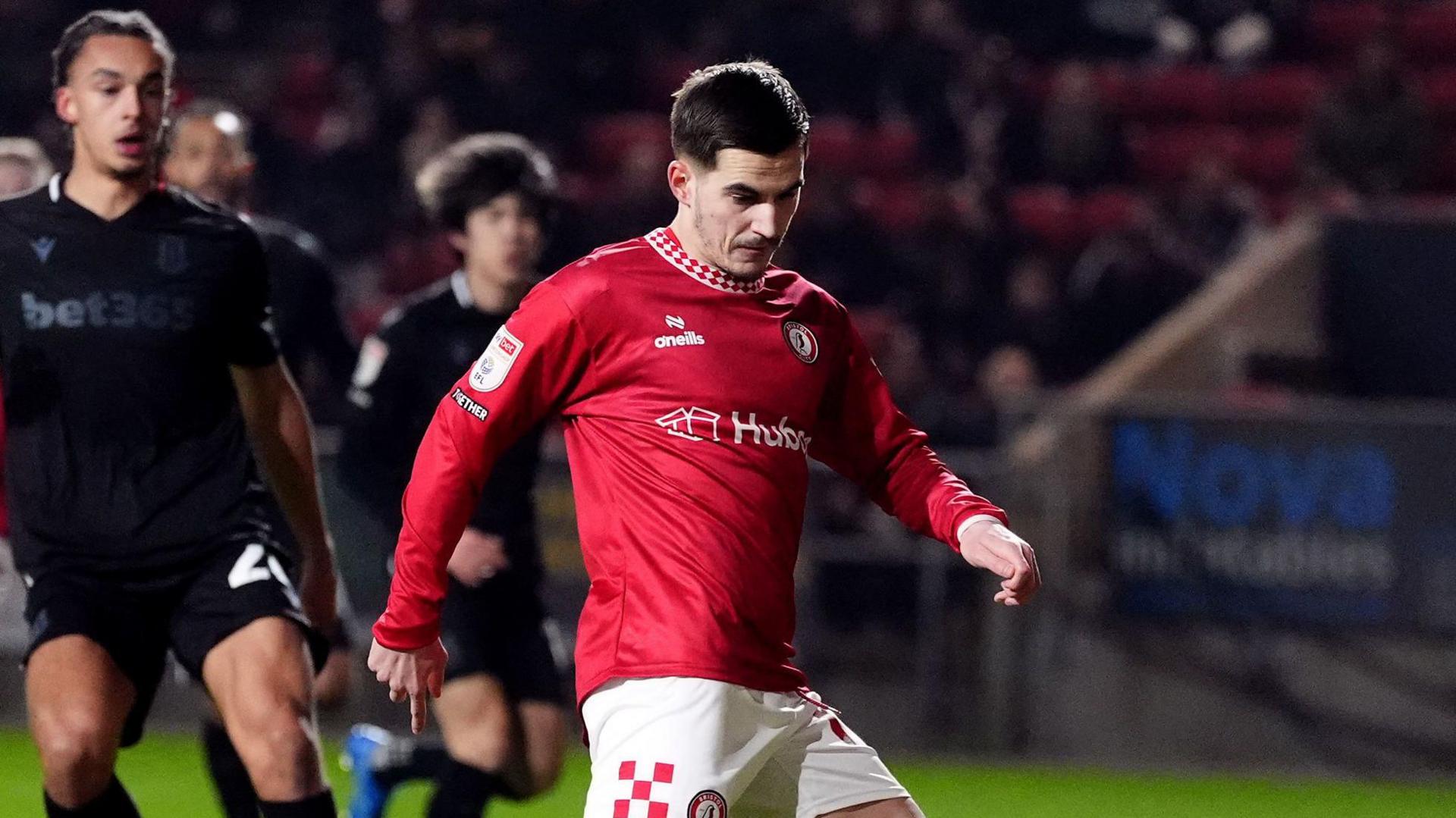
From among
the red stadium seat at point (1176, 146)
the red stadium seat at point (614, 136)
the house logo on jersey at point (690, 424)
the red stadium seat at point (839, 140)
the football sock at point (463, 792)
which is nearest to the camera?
the house logo on jersey at point (690, 424)

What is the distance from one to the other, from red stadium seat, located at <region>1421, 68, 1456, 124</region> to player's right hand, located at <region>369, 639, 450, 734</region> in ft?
40.7

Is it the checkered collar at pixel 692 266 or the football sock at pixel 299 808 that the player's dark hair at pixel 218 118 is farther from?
the checkered collar at pixel 692 266

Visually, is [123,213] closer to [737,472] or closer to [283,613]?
[283,613]

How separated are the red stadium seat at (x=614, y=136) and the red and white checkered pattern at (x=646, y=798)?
1121 centimetres

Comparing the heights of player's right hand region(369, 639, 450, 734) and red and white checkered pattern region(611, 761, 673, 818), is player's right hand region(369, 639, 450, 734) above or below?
above

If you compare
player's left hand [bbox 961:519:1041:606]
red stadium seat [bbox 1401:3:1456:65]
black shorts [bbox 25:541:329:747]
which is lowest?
black shorts [bbox 25:541:329:747]

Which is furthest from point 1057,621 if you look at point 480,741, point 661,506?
point 661,506

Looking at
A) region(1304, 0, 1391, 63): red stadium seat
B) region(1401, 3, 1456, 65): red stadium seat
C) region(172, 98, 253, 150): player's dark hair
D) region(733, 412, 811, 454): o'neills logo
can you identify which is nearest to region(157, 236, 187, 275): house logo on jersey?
region(733, 412, 811, 454): o'neills logo

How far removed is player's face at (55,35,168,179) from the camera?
453 cm

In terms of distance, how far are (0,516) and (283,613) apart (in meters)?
2.62

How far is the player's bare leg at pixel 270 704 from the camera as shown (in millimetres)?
4324

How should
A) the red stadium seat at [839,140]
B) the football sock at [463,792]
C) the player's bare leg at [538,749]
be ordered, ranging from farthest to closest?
the red stadium seat at [839,140], the player's bare leg at [538,749], the football sock at [463,792]

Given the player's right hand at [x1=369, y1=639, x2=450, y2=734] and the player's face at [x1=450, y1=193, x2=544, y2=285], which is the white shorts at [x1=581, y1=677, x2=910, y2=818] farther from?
the player's face at [x1=450, y1=193, x2=544, y2=285]

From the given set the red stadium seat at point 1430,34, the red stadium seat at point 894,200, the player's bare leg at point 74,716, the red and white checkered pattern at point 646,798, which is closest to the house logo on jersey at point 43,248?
the player's bare leg at point 74,716
